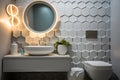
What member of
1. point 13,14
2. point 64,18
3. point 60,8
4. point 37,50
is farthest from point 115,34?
point 13,14

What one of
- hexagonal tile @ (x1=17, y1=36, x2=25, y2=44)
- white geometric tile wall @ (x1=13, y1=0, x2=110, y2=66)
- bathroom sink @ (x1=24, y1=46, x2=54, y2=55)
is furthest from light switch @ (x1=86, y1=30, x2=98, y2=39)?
hexagonal tile @ (x1=17, y1=36, x2=25, y2=44)

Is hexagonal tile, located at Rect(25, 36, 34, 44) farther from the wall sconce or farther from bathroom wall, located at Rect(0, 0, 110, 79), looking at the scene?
the wall sconce

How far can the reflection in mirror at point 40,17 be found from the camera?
267 centimetres

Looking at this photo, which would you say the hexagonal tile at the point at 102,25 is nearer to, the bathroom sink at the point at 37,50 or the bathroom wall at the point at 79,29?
the bathroom wall at the point at 79,29

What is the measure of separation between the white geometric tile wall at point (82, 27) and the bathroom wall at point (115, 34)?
0.40 feet

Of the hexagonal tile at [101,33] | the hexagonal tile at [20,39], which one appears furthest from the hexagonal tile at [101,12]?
the hexagonal tile at [20,39]

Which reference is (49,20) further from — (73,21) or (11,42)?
(11,42)

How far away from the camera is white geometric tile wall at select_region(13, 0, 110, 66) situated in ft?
8.86

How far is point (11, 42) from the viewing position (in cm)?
267

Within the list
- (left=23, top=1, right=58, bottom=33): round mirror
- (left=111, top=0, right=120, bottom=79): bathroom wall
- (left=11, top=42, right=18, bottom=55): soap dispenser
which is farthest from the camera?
(left=23, top=1, right=58, bottom=33): round mirror

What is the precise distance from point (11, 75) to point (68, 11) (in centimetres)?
160

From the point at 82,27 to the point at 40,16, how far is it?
815mm

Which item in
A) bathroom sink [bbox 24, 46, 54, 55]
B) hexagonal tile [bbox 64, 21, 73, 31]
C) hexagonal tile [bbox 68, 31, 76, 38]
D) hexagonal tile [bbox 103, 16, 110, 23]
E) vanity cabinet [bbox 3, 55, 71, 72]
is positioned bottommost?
vanity cabinet [bbox 3, 55, 71, 72]

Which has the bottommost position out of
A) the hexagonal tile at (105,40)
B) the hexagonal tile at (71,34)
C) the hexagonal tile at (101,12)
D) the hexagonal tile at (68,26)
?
the hexagonal tile at (105,40)
